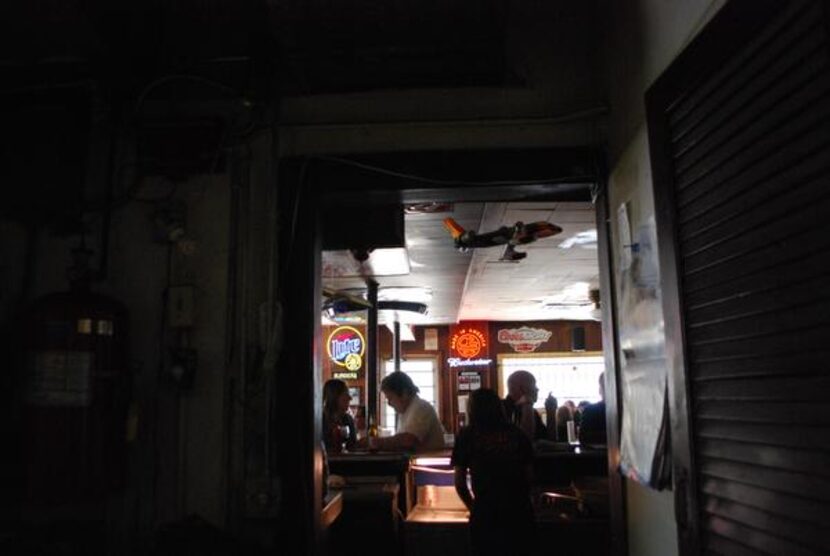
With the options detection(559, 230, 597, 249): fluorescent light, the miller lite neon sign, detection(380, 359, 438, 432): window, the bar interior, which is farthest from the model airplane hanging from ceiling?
detection(380, 359, 438, 432): window

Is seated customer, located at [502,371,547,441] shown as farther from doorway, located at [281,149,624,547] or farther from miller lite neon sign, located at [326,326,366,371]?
miller lite neon sign, located at [326,326,366,371]

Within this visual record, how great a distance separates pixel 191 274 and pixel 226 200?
1.02 feet

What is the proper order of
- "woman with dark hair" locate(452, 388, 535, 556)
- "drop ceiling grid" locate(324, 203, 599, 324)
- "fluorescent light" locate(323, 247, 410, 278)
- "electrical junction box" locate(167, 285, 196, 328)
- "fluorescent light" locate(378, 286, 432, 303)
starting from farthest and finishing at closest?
"fluorescent light" locate(378, 286, 432, 303) < "fluorescent light" locate(323, 247, 410, 278) < "drop ceiling grid" locate(324, 203, 599, 324) < "woman with dark hair" locate(452, 388, 535, 556) < "electrical junction box" locate(167, 285, 196, 328)

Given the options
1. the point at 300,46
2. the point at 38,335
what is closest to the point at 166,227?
the point at 38,335

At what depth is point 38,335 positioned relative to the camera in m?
2.23

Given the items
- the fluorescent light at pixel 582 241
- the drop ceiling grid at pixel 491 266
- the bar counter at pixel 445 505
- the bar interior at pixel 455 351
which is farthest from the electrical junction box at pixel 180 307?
the fluorescent light at pixel 582 241

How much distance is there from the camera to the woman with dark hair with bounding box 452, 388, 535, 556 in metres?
3.37

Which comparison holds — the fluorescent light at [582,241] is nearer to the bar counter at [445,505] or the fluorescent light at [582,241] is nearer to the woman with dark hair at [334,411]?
the bar counter at [445,505]

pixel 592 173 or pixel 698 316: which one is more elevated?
pixel 592 173

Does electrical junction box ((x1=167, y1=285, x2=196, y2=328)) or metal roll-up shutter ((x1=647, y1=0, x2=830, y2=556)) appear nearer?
metal roll-up shutter ((x1=647, y1=0, x2=830, y2=556))

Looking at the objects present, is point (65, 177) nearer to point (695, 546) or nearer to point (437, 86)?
point (437, 86)

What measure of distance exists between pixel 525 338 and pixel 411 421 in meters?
8.68

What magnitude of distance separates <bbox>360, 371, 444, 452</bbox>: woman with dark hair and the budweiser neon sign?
8442mm

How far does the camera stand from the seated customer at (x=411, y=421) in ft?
16.8
